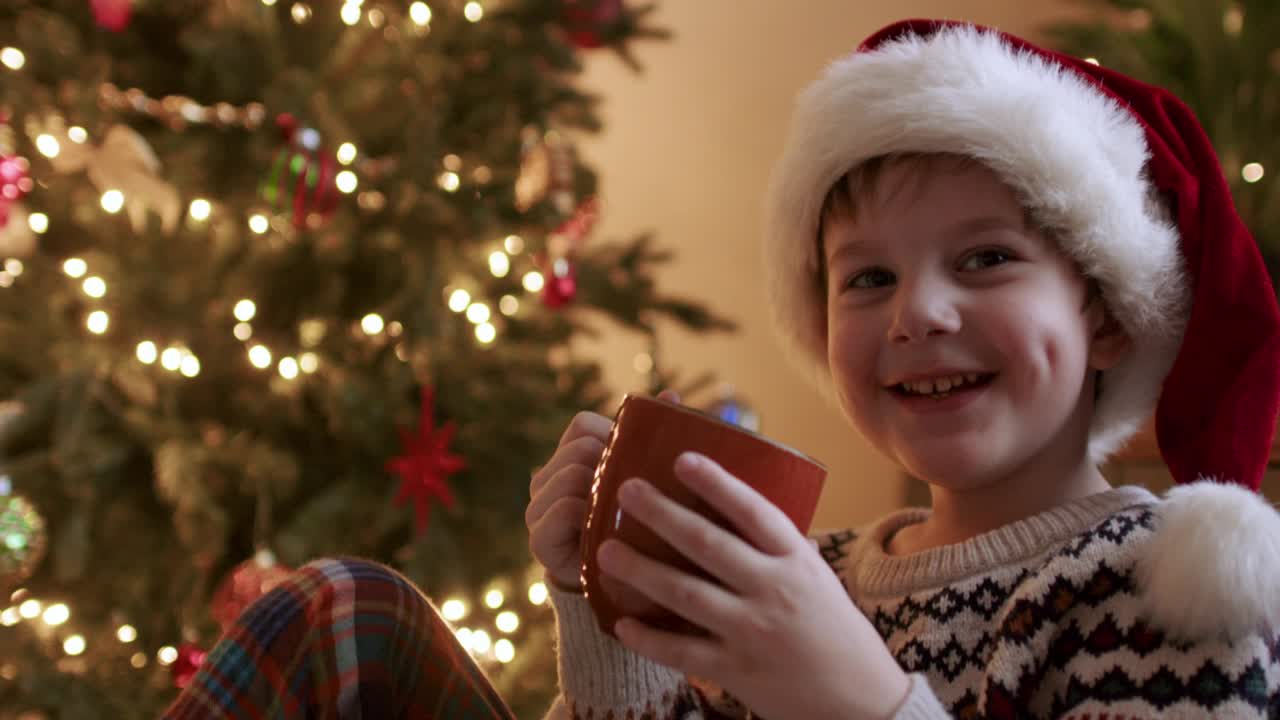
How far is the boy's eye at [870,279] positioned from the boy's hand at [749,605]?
0.31 m

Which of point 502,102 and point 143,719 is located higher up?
point 502,102

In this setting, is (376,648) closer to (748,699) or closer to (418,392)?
(748,699)

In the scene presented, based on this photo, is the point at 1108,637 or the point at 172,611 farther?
the point at 172,611

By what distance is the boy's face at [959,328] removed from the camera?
715 mm

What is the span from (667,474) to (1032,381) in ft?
1.13

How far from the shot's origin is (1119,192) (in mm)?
759

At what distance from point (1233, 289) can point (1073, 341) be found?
122 millimetres

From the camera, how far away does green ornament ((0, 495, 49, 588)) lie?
1.36m

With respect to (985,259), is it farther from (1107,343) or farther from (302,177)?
(302,177)

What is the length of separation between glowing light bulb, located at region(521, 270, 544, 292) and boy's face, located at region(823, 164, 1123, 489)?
1.10 m

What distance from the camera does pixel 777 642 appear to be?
49 centimetres

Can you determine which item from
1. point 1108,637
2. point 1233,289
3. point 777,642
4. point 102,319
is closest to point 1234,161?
point 1233,289

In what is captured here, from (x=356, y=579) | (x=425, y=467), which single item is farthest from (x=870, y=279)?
(x=425, y=467)

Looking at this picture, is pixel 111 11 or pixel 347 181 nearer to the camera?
pixel 111 11
